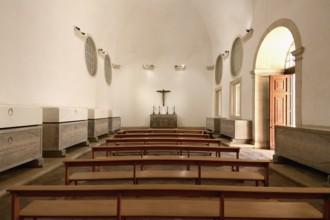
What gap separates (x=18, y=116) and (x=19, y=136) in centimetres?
35

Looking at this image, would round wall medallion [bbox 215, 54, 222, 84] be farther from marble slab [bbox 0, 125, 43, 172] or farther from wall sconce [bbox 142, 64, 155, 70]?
marble slab [bbox 0, 125, 43, 172]

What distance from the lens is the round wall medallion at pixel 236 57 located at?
954 centimetres

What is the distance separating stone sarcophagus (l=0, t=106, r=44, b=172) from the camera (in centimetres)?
377

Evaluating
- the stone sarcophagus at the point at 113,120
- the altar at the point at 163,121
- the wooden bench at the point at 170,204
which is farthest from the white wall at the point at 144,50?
the wooden bench at the point at 170,204

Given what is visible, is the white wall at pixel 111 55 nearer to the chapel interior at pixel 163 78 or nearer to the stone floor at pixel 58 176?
the chapel interior at pixel 163 78

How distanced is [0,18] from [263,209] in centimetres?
544

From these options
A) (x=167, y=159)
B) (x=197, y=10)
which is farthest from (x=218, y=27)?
(x=167, y=159)

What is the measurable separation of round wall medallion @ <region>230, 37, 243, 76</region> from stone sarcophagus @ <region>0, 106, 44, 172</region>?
24.6 feet

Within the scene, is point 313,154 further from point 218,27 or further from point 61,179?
point 218,27

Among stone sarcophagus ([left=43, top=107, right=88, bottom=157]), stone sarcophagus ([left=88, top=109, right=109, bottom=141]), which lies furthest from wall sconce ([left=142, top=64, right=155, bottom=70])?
stone sarcophagus ([left=43, top=107, right=88, bottom=157])

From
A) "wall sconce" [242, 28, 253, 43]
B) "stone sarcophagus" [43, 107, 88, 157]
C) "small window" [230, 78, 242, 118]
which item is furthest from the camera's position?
"small window" [230, 78, 242, 118]

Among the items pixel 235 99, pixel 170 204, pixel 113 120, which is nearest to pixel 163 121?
pixel 113 120

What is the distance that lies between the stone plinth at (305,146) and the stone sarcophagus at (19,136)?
4.99 m

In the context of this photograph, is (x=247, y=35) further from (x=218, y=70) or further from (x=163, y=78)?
(x=163, y=78)
